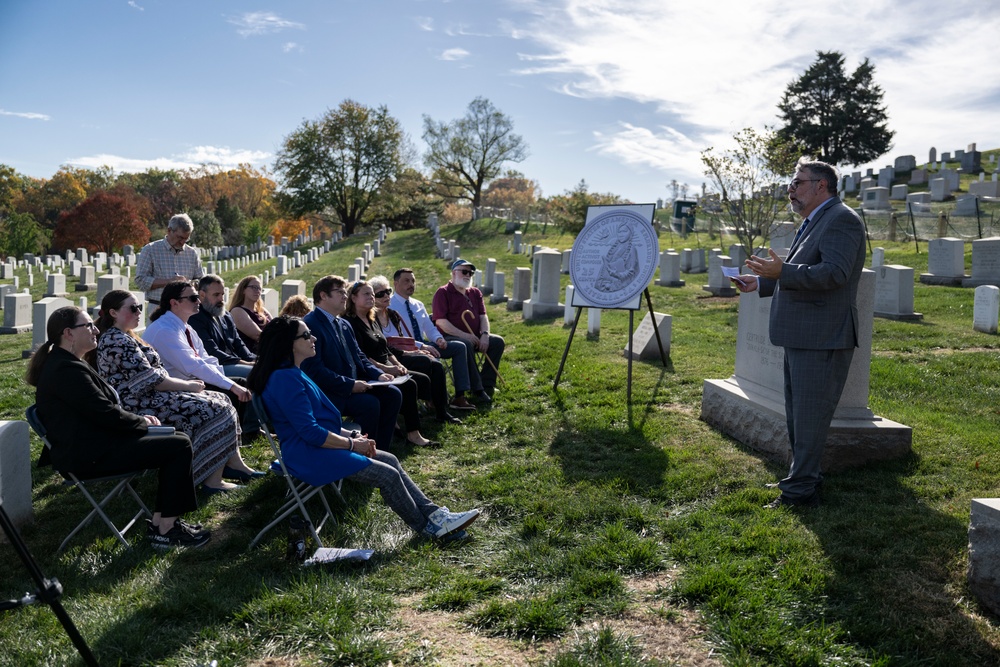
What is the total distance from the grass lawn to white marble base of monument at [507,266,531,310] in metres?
9.27

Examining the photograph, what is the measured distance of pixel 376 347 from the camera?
7.00 metres

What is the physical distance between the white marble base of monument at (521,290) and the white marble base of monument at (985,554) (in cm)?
1258

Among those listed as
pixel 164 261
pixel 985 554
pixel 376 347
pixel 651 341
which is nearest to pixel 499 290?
A: pixel 651 341

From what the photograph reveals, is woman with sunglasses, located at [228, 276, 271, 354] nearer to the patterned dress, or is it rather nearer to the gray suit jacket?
the patterned dress

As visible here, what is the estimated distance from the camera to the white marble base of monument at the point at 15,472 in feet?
14.8

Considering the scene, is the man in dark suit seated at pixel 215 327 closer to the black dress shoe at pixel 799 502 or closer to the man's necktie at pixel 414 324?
the man's necktie at pixel 414 324

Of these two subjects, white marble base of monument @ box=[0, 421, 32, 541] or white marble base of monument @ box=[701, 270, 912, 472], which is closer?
white marble base of monument @ box=[0, 421, 32, 541]

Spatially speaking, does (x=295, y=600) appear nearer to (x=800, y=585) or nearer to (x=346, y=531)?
(x=346, y=531)

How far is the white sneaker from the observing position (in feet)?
14.5

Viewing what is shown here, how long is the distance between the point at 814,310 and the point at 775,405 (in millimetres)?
1453

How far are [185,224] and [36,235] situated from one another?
4339cm

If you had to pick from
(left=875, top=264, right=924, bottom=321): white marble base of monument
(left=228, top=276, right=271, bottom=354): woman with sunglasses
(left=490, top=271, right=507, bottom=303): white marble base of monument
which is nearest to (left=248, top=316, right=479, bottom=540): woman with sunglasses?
(left=228, top=276, right=271, bottom=354): woman with sunglasses

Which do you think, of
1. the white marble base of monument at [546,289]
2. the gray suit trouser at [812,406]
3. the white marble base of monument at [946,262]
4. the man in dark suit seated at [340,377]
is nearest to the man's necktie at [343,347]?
the man in dark suit seated at [340,377]

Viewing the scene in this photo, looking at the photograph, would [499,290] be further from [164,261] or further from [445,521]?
[445,521]
